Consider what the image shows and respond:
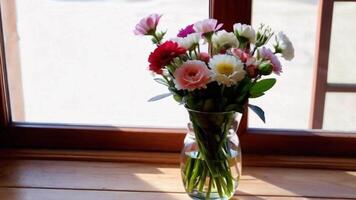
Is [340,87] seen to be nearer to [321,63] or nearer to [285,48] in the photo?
[321,63]

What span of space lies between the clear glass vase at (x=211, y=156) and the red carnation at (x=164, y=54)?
0.13 meters

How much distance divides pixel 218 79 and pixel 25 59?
72 cm

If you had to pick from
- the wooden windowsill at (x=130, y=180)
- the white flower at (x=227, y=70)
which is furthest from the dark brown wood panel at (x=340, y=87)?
the white flower at (x=227, y=70)

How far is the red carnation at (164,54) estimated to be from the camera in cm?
99

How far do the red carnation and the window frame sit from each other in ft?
1.48

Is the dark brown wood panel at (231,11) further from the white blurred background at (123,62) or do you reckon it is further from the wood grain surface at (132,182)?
the wood grain surface at (132,182)

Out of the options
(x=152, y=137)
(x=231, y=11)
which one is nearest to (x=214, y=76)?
(x=231, y=11)

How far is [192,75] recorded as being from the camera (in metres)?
0.97

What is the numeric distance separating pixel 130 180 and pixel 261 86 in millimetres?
468

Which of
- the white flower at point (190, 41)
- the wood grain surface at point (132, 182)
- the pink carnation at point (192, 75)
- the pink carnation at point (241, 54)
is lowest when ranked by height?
the wood grain surface at point (132, 182)

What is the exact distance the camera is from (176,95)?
1059 mm

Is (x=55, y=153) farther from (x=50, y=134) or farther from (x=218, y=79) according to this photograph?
(x=218, y=79)

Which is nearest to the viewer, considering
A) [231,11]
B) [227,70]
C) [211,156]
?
[227,70]

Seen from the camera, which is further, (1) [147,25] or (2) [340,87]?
(2) [340,87]
